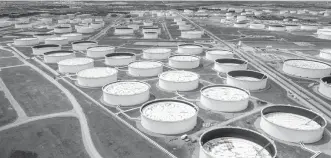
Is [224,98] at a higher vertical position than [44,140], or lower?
higher

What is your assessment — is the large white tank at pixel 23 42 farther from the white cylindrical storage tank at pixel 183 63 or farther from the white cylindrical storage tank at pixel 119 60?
the white cylindrical storage tank at pixel 183 63

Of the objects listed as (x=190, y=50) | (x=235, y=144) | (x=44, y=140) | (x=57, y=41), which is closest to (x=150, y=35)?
(x=190, y=50)

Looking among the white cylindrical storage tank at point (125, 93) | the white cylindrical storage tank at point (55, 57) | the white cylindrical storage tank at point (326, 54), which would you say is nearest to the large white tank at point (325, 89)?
the white cylindrical storage tank at point (326, 54)

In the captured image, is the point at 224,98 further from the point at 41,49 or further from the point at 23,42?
the point at 23,42

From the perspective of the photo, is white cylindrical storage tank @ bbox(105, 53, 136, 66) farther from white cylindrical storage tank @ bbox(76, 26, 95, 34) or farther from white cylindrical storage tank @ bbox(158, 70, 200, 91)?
white cylindrical storage tank @ bbox(76, 26, 95, 34)

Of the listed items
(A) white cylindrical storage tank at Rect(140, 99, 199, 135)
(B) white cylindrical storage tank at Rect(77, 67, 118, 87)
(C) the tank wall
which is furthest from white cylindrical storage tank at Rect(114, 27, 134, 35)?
(A) white cylindrical storage tank at Rect(140, 99, 199, 135)

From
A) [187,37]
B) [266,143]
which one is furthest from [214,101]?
[187,37]

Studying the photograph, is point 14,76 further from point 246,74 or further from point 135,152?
point 246,74
